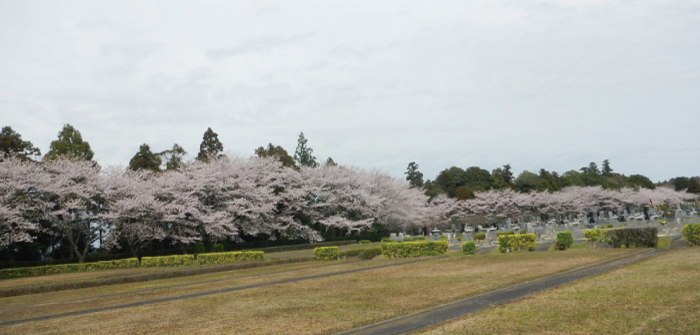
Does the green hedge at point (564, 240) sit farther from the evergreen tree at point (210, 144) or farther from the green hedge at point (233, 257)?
the evergreen tree at point (210, 144)

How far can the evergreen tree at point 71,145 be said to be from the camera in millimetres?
37688

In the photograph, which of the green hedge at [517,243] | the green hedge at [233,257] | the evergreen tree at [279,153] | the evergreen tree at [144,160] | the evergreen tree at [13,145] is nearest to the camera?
the green hedge at [517,243]

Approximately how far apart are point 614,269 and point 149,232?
29.4 meters

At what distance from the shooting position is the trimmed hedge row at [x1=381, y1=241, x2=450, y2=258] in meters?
24.2

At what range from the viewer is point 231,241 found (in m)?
39.9

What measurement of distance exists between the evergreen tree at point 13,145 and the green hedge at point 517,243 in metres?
32.3

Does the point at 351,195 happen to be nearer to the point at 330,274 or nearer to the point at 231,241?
the point at 231,241

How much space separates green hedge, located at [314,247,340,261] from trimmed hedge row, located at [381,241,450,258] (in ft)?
9.78

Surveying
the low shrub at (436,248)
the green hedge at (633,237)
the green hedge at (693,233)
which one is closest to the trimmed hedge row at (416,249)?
the low shrub at (436,248)

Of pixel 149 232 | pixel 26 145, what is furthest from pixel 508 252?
pixel 26 145

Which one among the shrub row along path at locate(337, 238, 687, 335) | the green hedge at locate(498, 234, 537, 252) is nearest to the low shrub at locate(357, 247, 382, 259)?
the green hedge at locate(498, 234, 537, 252)

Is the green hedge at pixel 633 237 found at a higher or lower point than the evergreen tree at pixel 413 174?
lower

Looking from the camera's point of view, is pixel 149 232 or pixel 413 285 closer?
pixel 413 285

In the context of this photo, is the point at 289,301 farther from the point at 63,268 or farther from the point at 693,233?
the point at 63,268
